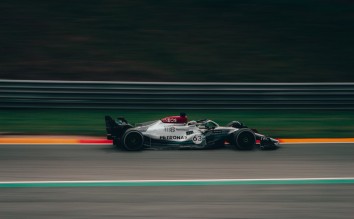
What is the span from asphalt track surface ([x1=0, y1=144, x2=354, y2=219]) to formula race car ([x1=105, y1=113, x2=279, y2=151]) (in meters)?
0.14

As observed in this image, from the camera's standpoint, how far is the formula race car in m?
9.45

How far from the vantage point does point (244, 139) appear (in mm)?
9570

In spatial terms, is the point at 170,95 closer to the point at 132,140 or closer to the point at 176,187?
the point at 132,140

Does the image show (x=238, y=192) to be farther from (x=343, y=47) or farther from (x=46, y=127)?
(x=343, y=47)

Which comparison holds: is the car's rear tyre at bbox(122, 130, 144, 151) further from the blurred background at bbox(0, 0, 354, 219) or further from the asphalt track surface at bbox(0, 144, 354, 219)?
the blurred background at bbox(0, 0, 354, 219)

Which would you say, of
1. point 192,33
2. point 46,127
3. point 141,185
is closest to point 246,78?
point 192,33

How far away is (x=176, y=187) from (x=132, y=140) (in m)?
2.11

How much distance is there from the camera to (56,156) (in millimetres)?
9180

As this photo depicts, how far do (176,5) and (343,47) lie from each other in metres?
5.04

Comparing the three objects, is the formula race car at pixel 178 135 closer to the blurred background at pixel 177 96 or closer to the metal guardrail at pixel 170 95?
the blurred background at pixel 177 96

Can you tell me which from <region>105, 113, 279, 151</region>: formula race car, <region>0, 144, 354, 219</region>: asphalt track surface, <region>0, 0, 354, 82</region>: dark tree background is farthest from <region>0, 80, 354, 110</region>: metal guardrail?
<region>105, 113, 279, 151</region>: formula race car

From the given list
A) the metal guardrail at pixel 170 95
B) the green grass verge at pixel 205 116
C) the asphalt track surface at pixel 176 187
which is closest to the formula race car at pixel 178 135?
the asphalt track surface at pixel 176 187

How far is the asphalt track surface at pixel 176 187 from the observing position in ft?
21.4

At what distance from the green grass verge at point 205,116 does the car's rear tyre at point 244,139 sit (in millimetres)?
1749
